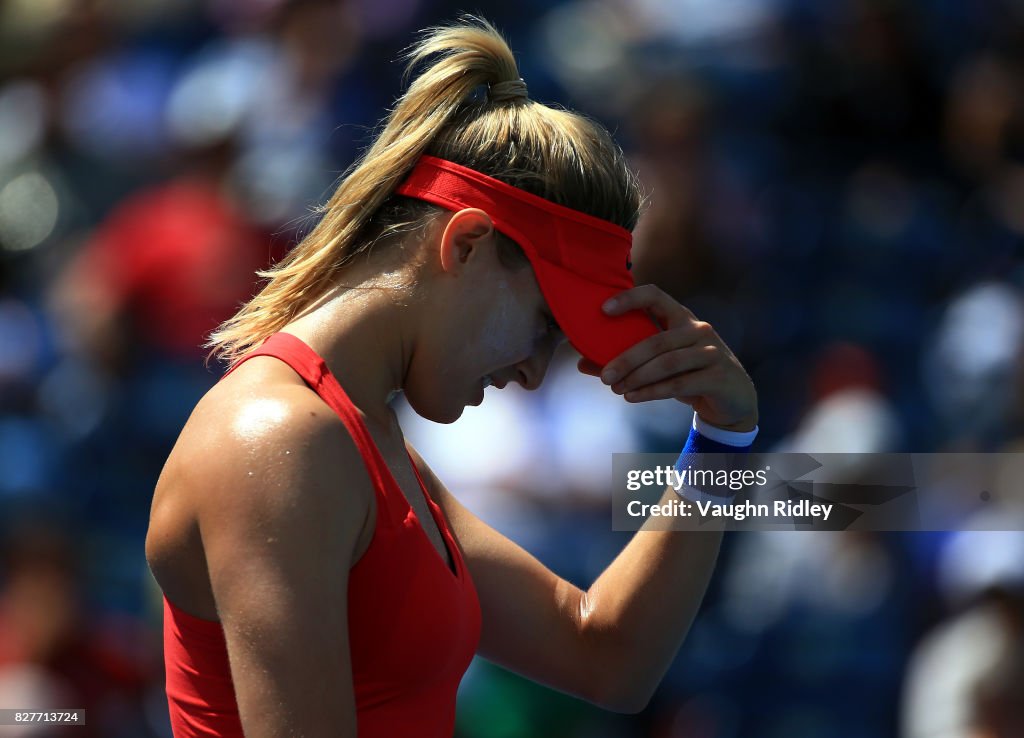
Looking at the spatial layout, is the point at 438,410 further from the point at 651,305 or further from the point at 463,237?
the point at 651,305

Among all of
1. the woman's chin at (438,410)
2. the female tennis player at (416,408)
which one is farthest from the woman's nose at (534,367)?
the woman's chin at (438,410)

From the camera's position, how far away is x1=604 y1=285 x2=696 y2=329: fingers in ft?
5.89

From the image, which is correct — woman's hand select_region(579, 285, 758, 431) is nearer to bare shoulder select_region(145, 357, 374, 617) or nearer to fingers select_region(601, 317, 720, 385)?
fingers select_region(601, 317, 720, 385)

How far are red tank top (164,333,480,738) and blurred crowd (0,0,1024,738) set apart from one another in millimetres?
1986

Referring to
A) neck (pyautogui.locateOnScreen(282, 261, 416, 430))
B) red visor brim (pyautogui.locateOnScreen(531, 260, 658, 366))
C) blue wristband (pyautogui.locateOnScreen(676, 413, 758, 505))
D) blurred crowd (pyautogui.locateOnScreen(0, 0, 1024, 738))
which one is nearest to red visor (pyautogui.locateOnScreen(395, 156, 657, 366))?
red visor brim (pyautogui.locateOnScreen(531, 260, 658, 366))

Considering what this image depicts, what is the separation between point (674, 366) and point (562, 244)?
0.27 m

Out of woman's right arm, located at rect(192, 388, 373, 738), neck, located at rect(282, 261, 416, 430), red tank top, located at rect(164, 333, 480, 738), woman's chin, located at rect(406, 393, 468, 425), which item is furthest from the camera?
woman's chin, located at rect(406, 393, 468, 425)

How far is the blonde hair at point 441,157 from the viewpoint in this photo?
5.62 feet

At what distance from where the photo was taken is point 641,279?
4.15m

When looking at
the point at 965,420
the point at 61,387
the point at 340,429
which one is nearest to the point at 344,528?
the point at 340,429

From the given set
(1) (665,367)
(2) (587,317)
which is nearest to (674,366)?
(1) (665,367)

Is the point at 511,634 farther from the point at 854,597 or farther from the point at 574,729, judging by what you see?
the point at 854,597

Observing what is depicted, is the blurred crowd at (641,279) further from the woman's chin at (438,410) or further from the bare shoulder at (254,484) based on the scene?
the bare shoulder at (254,484)

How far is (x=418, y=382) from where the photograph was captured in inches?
68.4
